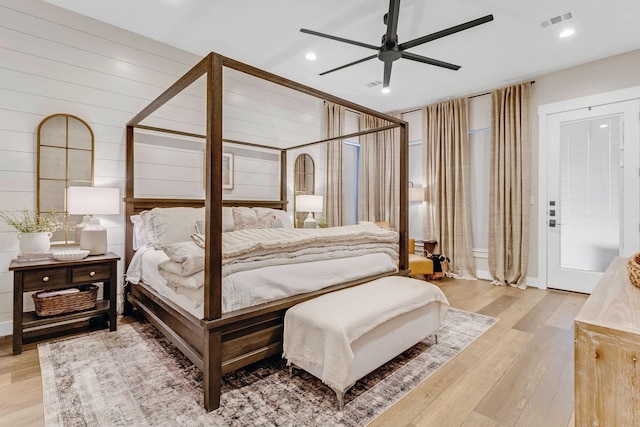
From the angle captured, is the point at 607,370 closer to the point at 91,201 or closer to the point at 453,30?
the point at 453,30

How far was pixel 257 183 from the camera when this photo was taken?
452 centimetres

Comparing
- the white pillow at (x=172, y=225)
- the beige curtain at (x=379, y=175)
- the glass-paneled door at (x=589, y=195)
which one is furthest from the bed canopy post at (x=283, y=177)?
the glass-paneled door at (x=589, y=195)

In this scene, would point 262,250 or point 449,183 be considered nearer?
point 262,250

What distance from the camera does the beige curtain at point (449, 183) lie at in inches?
196

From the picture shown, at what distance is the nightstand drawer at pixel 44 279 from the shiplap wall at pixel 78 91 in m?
0.55

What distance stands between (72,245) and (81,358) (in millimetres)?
1212

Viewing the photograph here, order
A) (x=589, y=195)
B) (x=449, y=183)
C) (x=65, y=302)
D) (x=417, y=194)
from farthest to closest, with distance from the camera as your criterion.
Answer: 1. (x=417, y=194)
2. (x=449, y=183)
3. (x=589, y=195)
4. (x=65, y=302)

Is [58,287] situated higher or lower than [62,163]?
lower

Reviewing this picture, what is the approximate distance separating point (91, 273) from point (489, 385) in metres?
3.17

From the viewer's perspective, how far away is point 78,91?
3092 mm

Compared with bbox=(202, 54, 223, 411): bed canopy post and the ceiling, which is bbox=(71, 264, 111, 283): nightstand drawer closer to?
bbox=(202, 54, 223, 411): bed canopy post

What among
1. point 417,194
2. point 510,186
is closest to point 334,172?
point 417,194

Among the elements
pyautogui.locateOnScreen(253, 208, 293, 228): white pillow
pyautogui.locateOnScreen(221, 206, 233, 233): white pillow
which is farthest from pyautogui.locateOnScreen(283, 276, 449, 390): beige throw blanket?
pyautogui.locateOnScreen(253, 208, 293, 228): white pillow

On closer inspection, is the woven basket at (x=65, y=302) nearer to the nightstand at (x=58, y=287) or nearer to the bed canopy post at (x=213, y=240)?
the nightstand at (x=58, y=287)
